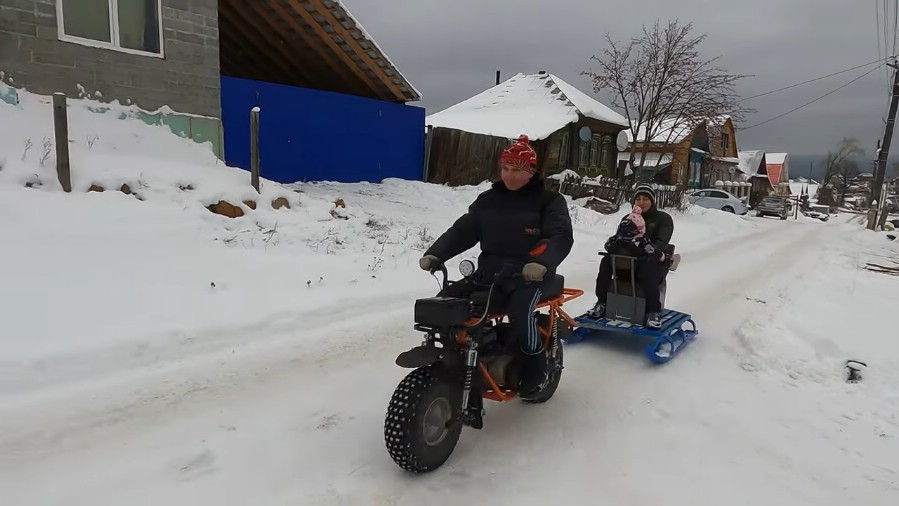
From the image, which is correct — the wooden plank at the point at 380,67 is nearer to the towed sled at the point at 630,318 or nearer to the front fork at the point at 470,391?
the towed sled at the point at 630,318

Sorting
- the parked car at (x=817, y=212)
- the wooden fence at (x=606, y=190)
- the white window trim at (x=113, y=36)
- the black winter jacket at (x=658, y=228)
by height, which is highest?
the white window trim at (x=113, y=36)

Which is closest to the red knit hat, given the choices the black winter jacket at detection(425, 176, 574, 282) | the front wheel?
the black winter jacket at detection(425, 176, 574, 282)

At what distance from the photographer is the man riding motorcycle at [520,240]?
3.52 m

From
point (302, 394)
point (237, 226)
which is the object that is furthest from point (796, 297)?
point (237, 226)

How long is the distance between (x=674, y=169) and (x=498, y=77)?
43.9 ft

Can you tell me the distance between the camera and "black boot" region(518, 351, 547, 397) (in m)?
3.67

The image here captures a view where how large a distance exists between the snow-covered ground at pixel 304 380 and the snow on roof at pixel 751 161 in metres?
54.6

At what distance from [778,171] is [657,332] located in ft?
282

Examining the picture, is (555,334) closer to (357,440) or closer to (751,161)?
(357,440)

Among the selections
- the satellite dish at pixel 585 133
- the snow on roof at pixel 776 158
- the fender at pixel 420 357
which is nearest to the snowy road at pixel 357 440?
the fender at pixel 420 357

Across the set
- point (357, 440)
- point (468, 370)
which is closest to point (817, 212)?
point (468, 370)

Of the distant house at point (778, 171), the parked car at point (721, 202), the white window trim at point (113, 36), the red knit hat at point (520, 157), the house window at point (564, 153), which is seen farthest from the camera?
the distant house at point (778, 171)

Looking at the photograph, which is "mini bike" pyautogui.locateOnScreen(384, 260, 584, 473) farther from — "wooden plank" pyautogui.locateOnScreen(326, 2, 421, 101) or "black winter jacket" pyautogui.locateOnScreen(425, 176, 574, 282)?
"wooden plank" pyautogui.locateOnScreen(326, 2, 421, 101)

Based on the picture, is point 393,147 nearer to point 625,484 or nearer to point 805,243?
point 805,243
